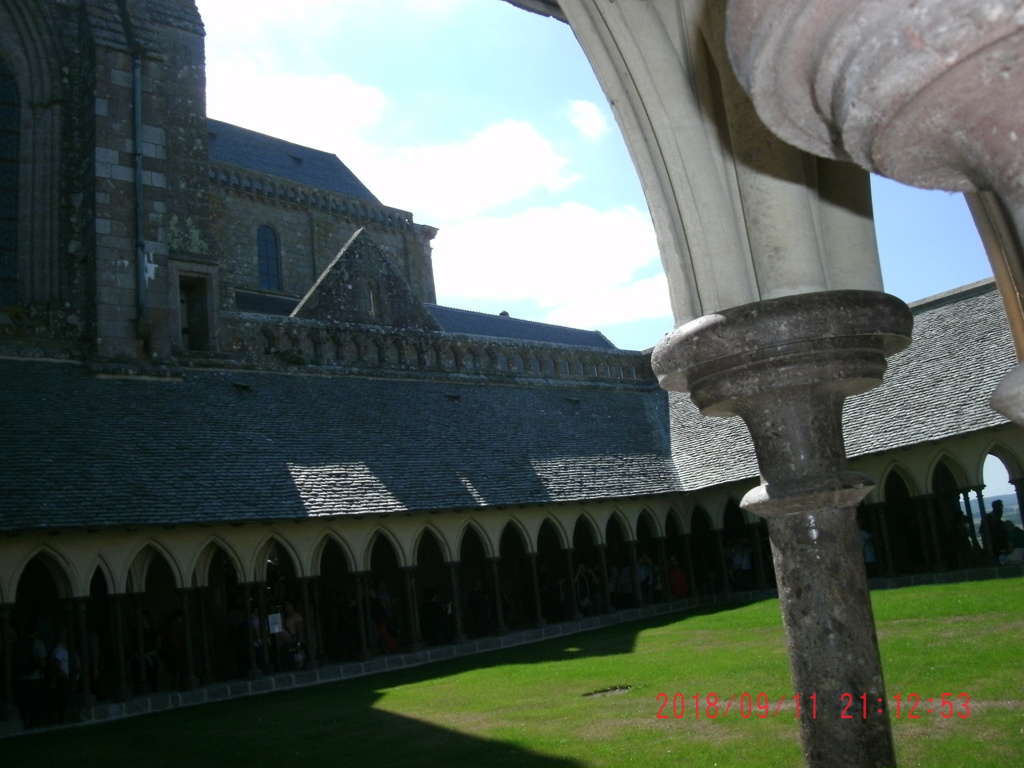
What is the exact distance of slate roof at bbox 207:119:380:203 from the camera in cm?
2903

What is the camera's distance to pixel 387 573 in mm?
19984

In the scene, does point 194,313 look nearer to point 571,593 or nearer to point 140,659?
point 140,659

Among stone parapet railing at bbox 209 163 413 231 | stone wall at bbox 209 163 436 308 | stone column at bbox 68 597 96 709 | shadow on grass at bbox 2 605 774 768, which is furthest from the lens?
stone parapet railing at bbox 209 163 413 231

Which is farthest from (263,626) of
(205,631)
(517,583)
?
(517,583)

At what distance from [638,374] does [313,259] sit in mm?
10025

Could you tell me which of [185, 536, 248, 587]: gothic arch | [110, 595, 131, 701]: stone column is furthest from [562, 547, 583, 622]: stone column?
[110, 595, 131, 701]: stone column

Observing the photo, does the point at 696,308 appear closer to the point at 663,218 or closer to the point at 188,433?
the point at 663,218

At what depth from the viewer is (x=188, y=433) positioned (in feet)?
53.3

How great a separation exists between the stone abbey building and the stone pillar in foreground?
1166 cm

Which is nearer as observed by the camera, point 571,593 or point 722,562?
point 571,593

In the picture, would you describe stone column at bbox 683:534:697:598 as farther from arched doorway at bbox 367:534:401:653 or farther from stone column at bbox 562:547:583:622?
arched doorway at bbox 367:534:401:653

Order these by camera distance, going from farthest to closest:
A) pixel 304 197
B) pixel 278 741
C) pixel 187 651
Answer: pixel 304 197, pixel 187 651, pixel 278 741

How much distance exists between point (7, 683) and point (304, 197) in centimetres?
1902
